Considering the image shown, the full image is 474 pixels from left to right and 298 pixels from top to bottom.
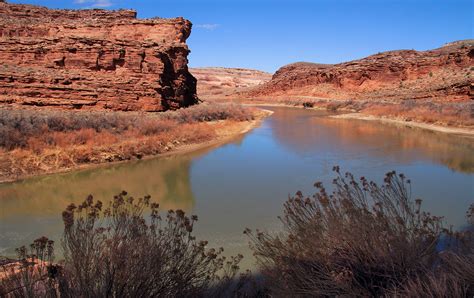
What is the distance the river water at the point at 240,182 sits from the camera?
25.1ft

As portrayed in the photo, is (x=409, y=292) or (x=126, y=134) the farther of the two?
(x=126, y=134)

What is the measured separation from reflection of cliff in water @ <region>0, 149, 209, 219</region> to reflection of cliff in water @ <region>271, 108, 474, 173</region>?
6.20 metres

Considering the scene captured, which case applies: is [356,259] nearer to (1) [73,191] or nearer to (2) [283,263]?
(2) [283,263]

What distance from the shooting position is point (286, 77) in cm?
6888

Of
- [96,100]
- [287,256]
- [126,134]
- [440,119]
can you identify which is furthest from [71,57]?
[440,119]

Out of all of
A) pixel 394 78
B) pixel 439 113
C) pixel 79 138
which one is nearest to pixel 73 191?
pixel 79 138

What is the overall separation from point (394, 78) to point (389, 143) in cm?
3661

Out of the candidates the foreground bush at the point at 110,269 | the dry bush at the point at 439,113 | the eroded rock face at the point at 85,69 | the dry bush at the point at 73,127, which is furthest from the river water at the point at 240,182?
the eroded rock face at the point at 85,69

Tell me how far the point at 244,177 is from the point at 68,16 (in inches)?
1132

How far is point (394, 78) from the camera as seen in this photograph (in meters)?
50.9

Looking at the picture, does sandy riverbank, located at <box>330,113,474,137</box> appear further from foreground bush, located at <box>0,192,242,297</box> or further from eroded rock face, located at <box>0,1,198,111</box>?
foreground bush, located at <box>0,192,242,297</box>

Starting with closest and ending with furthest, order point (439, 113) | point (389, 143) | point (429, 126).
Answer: point (389, 143) → point (429, 126) → point (439, 113)

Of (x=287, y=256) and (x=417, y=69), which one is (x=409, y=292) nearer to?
(x=287, y=256)

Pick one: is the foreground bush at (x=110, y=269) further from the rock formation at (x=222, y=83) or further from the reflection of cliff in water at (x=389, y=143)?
the rock formation at (x=222, y=83)
